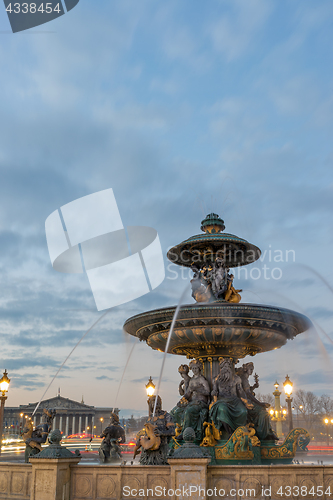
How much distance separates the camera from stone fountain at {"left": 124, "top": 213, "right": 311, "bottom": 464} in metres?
12.0

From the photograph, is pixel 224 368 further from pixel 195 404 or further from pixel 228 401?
pixel 195 404

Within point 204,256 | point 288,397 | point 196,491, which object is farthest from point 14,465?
point 288,397

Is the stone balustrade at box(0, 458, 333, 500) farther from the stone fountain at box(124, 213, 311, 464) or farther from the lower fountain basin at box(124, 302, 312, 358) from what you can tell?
the lower fountain basin at box(124, 302, 312, 358)

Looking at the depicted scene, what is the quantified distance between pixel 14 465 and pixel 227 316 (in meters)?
5.68

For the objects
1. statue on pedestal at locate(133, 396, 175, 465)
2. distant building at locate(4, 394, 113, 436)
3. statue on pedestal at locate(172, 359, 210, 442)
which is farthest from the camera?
distant building at locate(4, 394, 113, 436)

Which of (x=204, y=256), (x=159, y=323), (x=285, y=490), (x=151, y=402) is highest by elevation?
(x=204, y=256)

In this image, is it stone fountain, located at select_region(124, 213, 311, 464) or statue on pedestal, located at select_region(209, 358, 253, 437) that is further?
A: statue on pedestal, located at select_region(209, 358, 253, 437)

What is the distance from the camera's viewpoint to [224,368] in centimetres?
1307

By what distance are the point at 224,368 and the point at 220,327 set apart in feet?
A: 4.58

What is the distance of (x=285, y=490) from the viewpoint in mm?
7965

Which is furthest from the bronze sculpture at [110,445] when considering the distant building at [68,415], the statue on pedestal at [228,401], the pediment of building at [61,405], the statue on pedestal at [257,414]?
the pediment of building at [61,405]

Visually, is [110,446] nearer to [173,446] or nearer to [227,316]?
[173,446]

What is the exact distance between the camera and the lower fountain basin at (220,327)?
1203cm

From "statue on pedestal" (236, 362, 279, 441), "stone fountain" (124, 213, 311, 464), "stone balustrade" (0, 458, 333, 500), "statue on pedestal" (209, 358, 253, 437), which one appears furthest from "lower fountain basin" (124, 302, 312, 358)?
"stone balustrade" (0, 458, 333, 500)
